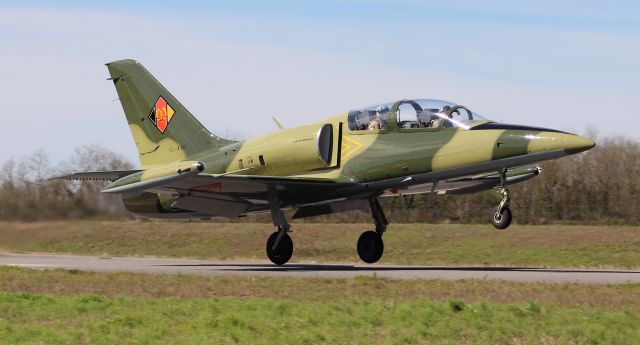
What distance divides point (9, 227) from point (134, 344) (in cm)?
1419

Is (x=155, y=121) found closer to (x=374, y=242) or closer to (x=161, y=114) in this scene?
(x=161, y=114)

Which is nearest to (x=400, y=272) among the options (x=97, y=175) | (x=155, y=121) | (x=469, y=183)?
(x=469, y=183)

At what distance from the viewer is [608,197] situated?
38469mm

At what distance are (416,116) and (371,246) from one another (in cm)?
368

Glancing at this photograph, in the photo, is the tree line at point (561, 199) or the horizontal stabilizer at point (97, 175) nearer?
the horizontal stabilizer at point (97, 175)

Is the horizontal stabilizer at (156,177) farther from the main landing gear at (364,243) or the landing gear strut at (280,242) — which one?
the main landing gear at (364,243)

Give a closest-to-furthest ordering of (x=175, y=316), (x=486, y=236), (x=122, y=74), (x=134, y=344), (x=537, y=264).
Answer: (x=134, y=344)
(x=175, y=316)
(x=122, y=74)
(x=537, y=264)
(x=486, y=236)

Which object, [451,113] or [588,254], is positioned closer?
[451,113]

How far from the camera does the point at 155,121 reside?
989 inches

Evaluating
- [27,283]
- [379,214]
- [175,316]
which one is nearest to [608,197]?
[379,214]

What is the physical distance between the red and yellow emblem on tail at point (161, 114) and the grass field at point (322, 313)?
336 inches

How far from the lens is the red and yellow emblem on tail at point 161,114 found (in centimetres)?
2498

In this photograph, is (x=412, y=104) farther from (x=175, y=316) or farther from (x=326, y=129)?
(x=175, y=316)

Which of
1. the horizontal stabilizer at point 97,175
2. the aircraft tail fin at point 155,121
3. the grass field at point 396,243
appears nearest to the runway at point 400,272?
the horizontal stabilizer at point 97,175
